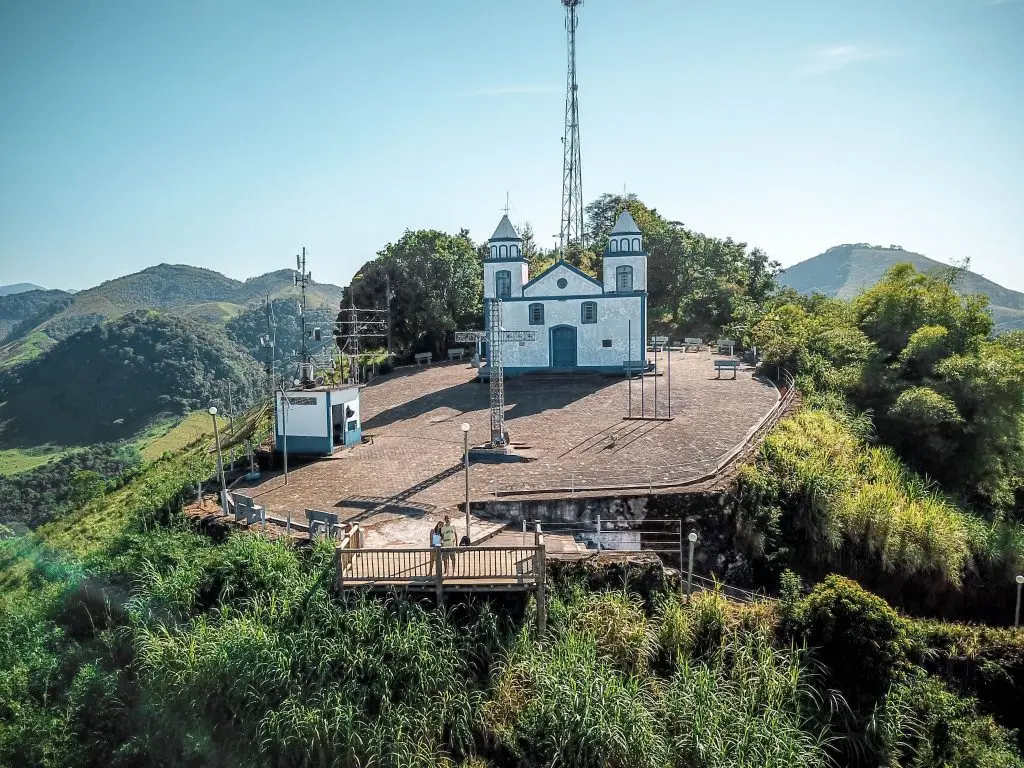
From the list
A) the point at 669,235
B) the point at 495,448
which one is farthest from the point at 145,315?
the point at 495,448

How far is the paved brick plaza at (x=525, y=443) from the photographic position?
15070 millimetres

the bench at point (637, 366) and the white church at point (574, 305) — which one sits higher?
the white church at point (574, 305)

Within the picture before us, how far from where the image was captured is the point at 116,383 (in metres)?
69.9

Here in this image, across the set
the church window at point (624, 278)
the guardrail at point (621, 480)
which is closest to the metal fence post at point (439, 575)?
the guardrail at point (621, 480)

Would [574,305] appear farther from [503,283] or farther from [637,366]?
[637,366]

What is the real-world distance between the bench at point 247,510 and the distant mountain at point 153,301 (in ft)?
317

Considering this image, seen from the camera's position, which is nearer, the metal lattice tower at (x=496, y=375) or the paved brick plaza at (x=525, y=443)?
the paved brick plaza at (x=525, y=443)

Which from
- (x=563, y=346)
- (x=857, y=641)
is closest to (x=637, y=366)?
(x=563, y=346)

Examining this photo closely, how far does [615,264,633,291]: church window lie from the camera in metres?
29.1

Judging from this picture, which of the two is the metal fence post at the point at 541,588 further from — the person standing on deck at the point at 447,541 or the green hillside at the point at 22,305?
the green hillside at the point at 22,305

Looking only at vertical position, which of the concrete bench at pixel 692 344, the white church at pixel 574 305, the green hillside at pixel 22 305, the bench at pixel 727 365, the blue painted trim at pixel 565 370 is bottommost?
the blue painted trim at pixel 565 370

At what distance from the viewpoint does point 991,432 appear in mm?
20156

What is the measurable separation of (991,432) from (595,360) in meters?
14.5

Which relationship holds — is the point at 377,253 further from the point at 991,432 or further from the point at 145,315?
the point at 145,315
